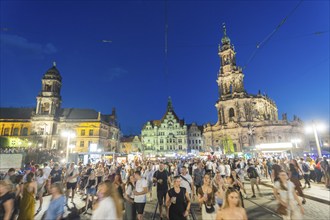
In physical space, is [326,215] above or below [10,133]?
below

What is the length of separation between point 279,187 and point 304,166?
12.2 meters

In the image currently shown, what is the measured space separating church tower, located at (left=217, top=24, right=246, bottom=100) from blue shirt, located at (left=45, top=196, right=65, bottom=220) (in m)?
66.6

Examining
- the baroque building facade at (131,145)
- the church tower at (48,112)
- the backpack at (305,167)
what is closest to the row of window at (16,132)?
the church tower at (48,112)

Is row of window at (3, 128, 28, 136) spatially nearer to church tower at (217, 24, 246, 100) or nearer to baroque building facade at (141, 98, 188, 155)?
baroque building facade at (141, 98, 188, 155)

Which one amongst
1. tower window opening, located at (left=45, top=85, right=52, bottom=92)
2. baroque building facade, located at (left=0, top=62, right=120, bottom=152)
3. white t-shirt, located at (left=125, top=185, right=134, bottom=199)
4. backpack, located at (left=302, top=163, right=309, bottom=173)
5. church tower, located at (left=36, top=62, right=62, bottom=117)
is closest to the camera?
white t-shirt, located at (left=125, top=185, right=134, bottom=199)

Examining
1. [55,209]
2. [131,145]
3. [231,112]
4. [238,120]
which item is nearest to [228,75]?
[231,112]

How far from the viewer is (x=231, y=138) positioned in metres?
60.5

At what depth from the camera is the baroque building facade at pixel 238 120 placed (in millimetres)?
58469

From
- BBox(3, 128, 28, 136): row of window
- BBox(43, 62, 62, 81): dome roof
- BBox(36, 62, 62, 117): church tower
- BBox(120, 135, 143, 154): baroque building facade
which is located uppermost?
BBox(43, 62, 62, 81): dome roof

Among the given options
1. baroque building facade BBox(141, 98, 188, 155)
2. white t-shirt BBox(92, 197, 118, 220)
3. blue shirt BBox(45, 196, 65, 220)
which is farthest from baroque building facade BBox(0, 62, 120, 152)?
white t-shirt BBox(92, 197, 118, 220)

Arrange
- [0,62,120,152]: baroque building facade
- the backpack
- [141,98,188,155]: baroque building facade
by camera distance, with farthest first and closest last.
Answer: [141,98,188,155]: baroque building facade, [0,62,120,152]: baroque building facade, the backpack

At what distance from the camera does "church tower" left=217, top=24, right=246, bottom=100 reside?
224 ft

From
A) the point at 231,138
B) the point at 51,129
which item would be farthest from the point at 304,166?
the point at 51,129

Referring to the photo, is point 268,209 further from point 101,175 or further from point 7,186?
point 7,186
